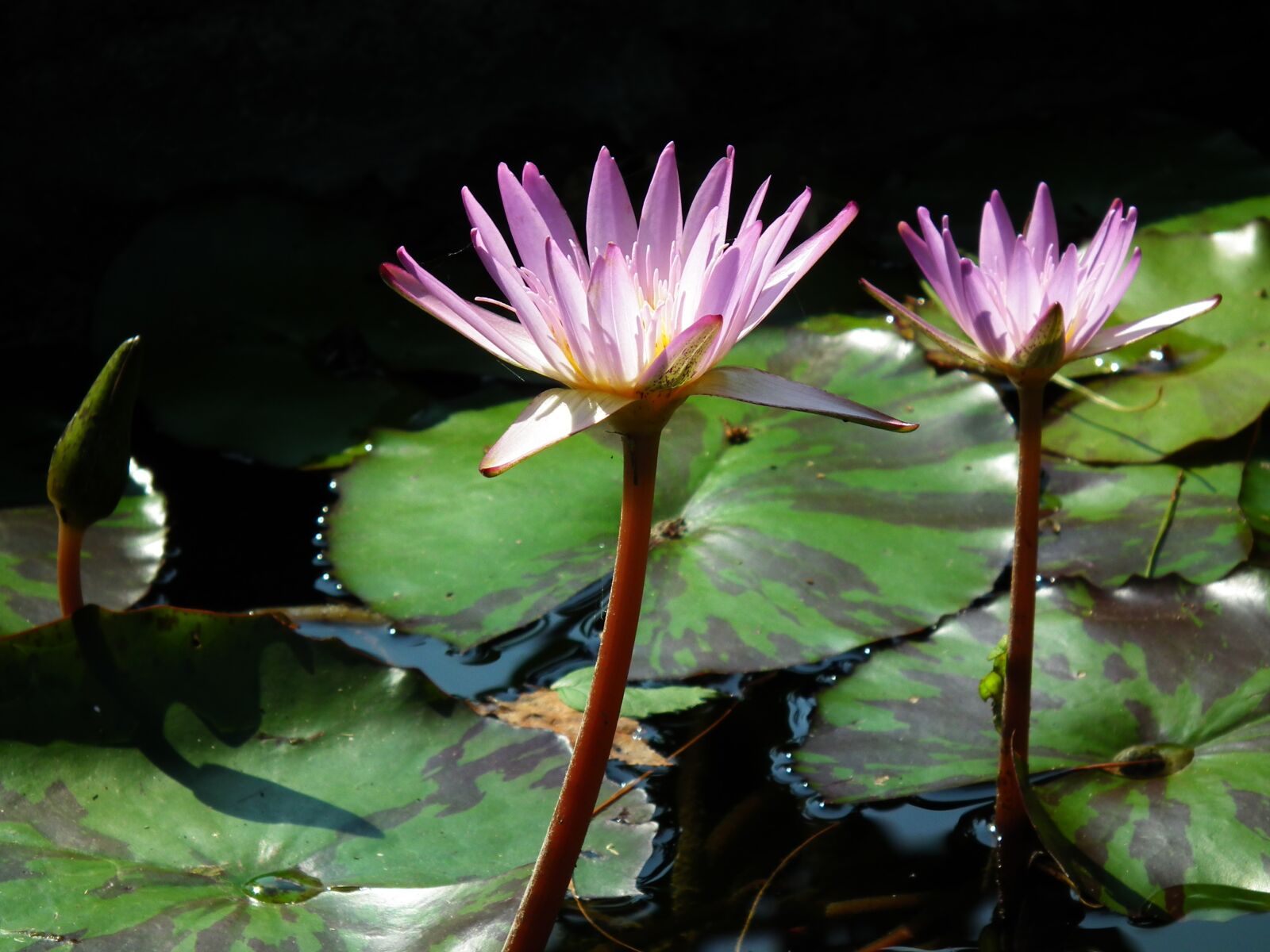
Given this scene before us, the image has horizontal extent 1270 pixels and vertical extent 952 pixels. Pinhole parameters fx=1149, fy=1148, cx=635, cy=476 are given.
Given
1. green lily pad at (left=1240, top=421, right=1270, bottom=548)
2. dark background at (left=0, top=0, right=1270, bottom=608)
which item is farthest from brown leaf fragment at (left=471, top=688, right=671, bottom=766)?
green lily pad at (left=1240, top=421, right=1270, bottom=548)

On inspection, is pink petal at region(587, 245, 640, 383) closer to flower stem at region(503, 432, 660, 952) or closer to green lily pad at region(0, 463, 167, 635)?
flower stem at region(503, 432, 660, 952)

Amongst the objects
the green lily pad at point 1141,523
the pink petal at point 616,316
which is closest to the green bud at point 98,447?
the pink petal at point 616,316

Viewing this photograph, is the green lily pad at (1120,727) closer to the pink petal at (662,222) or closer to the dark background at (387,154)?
the pink petal at (662,222)

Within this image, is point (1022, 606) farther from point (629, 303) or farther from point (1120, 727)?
point (629, 303)

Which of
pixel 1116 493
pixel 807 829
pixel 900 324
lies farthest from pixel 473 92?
pixel 807 829

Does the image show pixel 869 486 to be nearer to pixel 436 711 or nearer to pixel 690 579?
pixel 690 579
